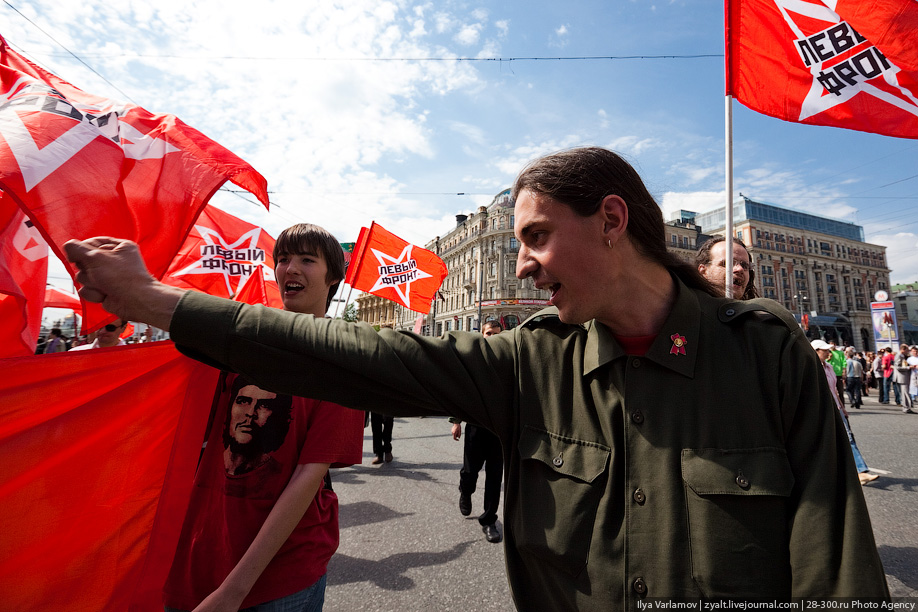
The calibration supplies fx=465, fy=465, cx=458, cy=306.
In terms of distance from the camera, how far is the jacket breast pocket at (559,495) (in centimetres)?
119

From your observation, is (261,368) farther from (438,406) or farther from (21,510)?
(21,510)

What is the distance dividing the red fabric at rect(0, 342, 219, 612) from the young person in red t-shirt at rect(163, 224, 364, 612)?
10cm

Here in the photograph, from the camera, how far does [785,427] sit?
1168 millimetres

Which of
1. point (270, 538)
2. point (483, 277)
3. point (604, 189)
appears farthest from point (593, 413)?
point (483, 277)

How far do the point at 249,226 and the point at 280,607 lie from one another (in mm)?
6467

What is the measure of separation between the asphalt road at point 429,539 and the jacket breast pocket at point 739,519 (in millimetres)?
2556

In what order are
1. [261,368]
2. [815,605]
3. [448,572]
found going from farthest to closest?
[448,572] < [261,368] < [815,605]

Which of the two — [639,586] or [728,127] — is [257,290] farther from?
[639,586]

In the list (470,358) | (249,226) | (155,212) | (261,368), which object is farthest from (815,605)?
(249,226)

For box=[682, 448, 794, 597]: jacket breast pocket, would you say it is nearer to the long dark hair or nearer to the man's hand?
the long dark hair

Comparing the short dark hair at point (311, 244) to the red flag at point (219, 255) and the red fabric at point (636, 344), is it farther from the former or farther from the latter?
the red flag at point (219, 255)

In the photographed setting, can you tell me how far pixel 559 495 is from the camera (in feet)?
4.12

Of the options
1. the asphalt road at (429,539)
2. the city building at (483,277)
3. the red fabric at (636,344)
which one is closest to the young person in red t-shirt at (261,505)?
the red fabric at (636,344)

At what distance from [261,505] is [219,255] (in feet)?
19.3
